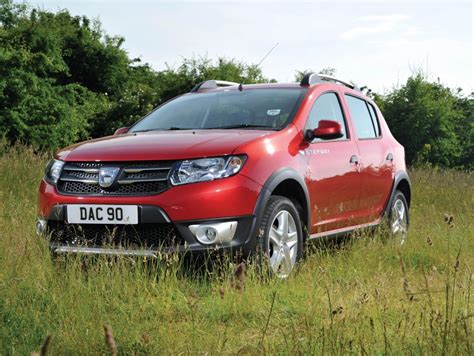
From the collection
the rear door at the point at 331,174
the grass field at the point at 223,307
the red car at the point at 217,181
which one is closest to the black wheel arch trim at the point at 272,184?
the red car at the point at 217,181

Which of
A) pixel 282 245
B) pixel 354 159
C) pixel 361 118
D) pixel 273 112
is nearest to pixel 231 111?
pixel 273 112

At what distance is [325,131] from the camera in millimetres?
5891

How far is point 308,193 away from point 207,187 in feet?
4.09

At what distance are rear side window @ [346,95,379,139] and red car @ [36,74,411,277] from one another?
459mm

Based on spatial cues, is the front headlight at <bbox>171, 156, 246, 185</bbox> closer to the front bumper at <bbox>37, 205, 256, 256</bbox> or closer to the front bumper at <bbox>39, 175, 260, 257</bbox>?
the front bumper at <bbox>39, 175, 260, 257</bbox>

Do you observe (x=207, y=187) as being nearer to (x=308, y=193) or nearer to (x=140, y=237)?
(x=140, y=237)

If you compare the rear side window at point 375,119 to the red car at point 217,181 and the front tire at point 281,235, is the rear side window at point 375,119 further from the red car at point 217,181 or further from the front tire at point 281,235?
the front tire at point 281,235

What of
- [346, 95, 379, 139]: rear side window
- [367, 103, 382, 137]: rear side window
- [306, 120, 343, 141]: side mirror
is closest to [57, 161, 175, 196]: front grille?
[306, 120, 343, 141]: side mirror

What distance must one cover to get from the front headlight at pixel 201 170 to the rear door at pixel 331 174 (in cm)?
109

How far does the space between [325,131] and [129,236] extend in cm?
194

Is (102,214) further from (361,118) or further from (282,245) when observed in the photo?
(361,118)

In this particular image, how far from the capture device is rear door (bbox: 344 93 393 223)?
699 centimetres

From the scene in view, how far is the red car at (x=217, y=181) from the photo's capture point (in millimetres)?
4883

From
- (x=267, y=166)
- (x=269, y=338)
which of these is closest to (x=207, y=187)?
(x=267, y=166)
